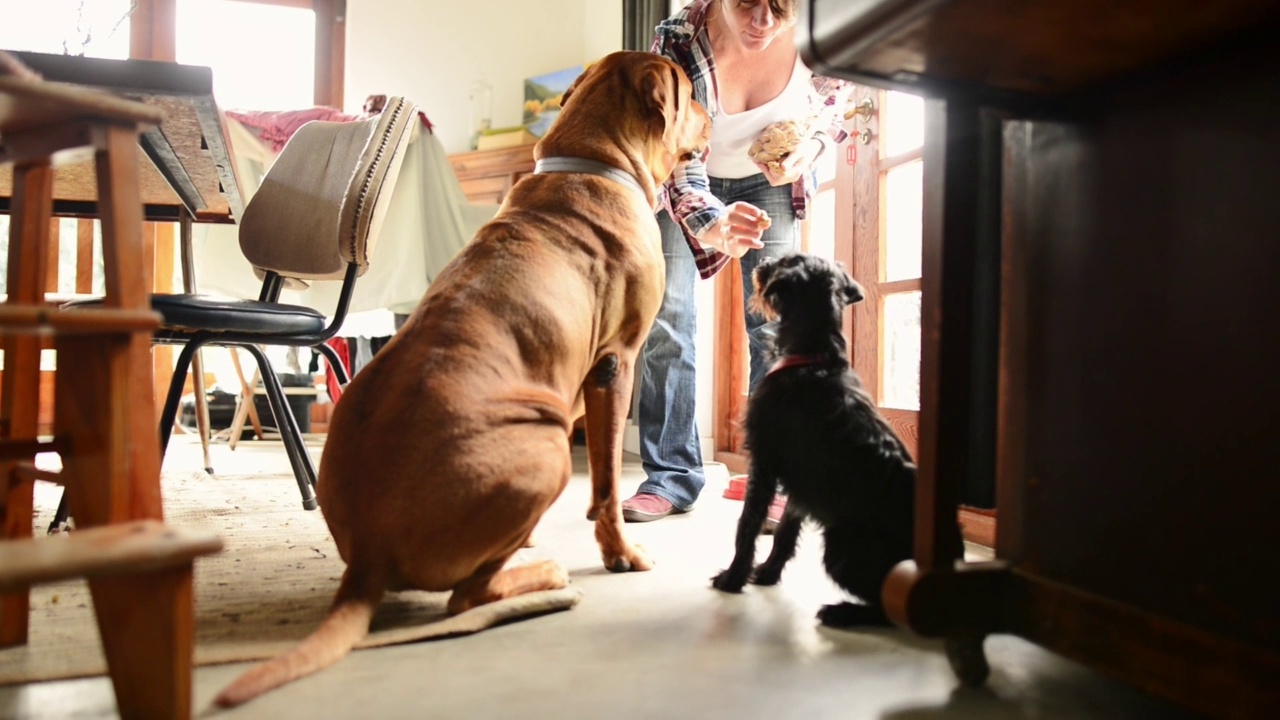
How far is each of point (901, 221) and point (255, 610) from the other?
229 cm

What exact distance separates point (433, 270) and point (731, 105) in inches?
108

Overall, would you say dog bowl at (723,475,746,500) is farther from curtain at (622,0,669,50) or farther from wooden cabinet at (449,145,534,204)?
wooden cabinet at (449,145,534,204)

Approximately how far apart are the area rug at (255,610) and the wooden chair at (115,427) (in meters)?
0.29

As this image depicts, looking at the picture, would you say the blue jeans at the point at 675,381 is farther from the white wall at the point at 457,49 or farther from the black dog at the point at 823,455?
the white wall at the point at 457,49

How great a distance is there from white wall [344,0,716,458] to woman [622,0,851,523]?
3540 millimetres

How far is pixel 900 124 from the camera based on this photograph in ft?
9.33

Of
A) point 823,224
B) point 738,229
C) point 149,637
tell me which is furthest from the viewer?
point 823,224

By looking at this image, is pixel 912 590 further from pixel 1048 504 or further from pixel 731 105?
pixel 731 105

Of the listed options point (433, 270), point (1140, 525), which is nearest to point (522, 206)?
point (1140, 525)

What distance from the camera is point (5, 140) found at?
1188mm

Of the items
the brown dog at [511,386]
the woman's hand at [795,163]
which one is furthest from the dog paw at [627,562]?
the woman's hand at [795,163]

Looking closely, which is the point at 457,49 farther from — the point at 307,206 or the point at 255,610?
the point at 255,610

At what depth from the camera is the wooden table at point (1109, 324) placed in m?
0.96

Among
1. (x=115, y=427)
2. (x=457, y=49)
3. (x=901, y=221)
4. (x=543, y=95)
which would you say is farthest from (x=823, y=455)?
(x=457, y=49)
